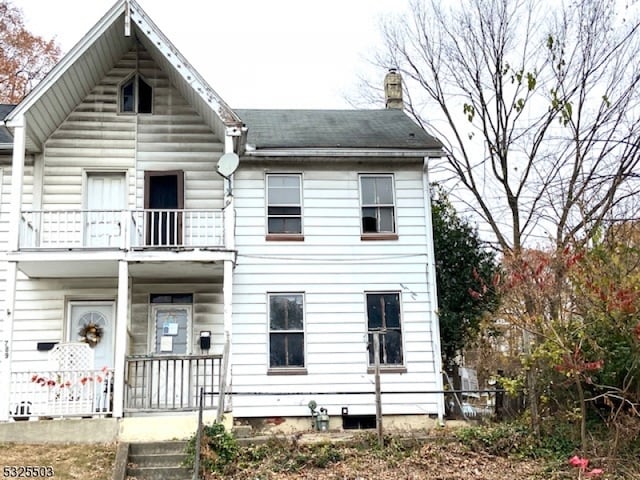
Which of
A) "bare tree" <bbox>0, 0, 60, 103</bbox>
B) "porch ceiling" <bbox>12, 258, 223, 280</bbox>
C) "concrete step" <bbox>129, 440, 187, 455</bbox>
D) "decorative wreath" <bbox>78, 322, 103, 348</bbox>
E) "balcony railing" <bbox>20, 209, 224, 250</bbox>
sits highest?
"bare tree" <bbox>0, 0, 60, 103</bbox>

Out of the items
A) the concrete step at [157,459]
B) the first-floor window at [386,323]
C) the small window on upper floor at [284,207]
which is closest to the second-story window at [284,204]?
the small window on upper floor at [284,207]

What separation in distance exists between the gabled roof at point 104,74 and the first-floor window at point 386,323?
4908 mm

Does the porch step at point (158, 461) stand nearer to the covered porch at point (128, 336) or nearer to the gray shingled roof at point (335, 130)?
the covered porch at point (128, 336)

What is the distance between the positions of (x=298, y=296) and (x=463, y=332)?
445 cm

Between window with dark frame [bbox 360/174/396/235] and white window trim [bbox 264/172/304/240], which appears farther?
window with dark frame [bbox 360/174/396/235]

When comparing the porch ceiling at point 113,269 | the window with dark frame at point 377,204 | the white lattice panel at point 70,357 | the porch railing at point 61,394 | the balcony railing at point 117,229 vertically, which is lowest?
the porch railing at point 61,394

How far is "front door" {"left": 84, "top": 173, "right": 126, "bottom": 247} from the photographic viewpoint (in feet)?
49.0

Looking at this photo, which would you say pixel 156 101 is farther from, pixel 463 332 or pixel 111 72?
pixel 463 332

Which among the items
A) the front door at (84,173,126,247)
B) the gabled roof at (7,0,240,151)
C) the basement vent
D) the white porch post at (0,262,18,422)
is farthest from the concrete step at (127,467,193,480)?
the gabled roof at (7,0,240,151)

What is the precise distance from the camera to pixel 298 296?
50.7ft

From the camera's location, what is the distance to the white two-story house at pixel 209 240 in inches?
563

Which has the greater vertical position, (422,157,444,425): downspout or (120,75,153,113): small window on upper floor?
(120,75,153,113): small window on upper floor

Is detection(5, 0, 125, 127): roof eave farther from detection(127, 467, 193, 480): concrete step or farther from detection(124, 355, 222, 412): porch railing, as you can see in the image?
detection(127, 467, 193, 480): concrete step

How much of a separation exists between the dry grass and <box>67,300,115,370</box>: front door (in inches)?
123
